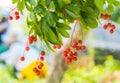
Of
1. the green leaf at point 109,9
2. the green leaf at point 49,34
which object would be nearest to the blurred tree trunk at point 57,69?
the green leaf at point 109,9

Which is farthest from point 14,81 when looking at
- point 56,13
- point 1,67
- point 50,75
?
point 56,13

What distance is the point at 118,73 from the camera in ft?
14.7

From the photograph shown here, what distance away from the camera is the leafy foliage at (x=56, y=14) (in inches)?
39.6

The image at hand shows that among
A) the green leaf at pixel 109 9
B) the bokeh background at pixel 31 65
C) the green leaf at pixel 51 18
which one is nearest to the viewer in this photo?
the green leaf at pixel 51 18

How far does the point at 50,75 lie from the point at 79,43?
1.79 m

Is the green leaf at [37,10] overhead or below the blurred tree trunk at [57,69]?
below

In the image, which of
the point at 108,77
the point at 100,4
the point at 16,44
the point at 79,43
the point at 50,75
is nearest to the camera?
the point at 100,4

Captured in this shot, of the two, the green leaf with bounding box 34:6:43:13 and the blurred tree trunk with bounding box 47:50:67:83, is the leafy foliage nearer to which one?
the green leaf with bounding box 34:6:43:13

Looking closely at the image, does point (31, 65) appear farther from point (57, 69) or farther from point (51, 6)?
point (51, 6)

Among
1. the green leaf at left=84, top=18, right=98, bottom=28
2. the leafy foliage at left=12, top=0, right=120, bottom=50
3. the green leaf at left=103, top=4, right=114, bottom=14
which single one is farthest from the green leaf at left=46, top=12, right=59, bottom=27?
the green leaf at left=103, top=4, right=114, bottom=14

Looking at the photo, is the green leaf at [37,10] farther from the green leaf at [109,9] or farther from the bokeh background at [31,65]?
the bokeh background at [31,65]

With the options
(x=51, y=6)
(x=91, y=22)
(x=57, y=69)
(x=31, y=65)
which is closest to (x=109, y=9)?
(x=91, y=22)

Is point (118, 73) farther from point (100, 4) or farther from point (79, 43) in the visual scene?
point (100, 4)

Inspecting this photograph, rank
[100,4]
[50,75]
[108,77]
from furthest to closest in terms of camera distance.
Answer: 1. [108,77]
2. [50,75]
3. [100,4]
